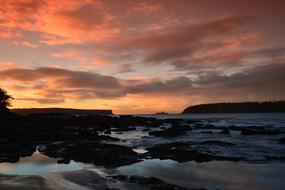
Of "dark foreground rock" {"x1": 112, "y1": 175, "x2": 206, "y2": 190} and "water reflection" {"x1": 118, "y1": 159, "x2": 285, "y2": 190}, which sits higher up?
"dark foreground rock" {"x1": 112, "y1": 175, "x2": 206, "y2": 190}

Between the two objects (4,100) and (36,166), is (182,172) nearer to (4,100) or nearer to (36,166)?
(36,166)

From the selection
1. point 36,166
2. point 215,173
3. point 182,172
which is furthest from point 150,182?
point 36,166

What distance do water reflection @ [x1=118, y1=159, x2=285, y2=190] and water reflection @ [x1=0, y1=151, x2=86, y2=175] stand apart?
3286 mm

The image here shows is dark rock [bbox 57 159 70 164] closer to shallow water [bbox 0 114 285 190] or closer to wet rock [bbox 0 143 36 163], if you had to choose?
shallow water [bbox 0 114 285 190]

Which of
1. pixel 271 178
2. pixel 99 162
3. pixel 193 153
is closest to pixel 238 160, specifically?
pixel 193 153

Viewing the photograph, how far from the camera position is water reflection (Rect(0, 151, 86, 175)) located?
708 inches

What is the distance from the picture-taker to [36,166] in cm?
1978

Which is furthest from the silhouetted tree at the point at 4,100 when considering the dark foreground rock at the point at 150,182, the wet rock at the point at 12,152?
the dark foreground rock at the point at 150,182

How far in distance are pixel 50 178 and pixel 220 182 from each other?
8.58 m

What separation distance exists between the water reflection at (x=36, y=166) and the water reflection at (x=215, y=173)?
3286 mm

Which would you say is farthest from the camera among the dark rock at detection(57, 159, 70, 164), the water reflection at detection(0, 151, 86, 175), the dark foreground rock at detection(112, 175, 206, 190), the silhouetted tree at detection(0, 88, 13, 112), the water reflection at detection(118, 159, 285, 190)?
the silhouetted tree at detection(0, 88, 13, 112)

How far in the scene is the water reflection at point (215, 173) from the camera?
52.3 feet

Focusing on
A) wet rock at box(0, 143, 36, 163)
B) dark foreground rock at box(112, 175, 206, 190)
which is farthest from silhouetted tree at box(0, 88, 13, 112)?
dark foreground rock at box(112, 175, 206, 190)

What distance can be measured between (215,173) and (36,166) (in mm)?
10829
